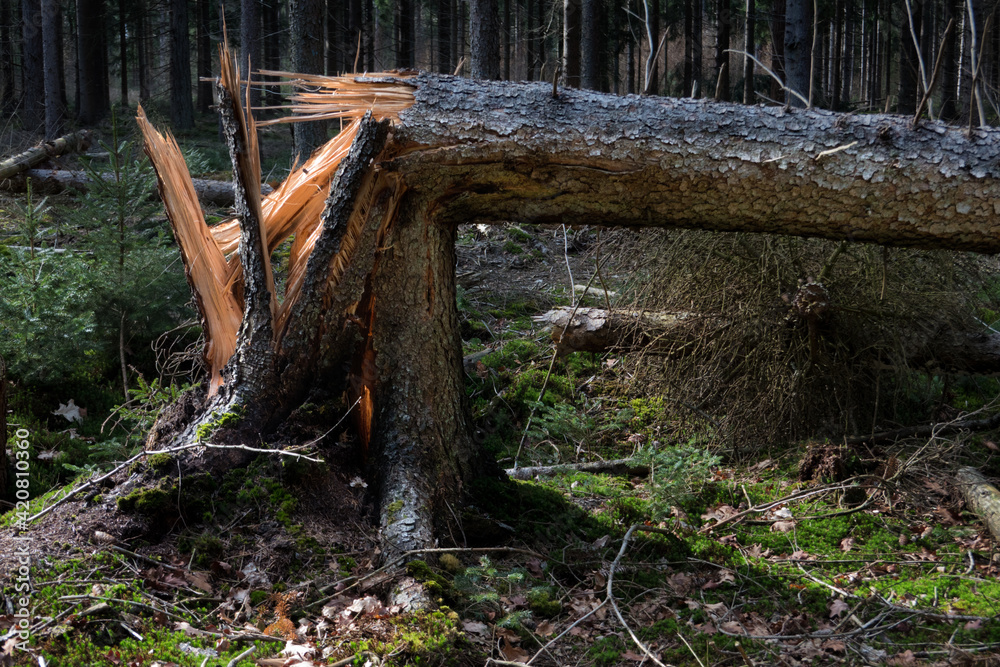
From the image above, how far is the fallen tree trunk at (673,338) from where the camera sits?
5.00m

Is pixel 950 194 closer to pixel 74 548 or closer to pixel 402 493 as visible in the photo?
pixel 402 493

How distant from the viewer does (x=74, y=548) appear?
276cm

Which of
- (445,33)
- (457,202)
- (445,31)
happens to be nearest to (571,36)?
(457,202)

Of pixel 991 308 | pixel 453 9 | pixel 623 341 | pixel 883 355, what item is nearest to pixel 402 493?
pixel 623 341

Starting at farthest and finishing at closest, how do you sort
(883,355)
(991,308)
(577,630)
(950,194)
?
(991,308) < (883,355) < (950,194) < (577,630)

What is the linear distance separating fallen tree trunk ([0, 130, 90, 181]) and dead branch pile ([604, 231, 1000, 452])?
929cm

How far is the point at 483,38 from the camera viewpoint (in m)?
10.4

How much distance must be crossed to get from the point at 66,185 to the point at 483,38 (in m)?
6.34

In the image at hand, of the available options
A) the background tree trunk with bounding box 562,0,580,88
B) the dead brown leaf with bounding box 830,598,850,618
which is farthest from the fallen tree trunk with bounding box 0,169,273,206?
the dead brown leaf with bounding box 830,598,850,618

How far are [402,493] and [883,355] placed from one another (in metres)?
3.69

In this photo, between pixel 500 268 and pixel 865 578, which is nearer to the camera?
pixel 865 578

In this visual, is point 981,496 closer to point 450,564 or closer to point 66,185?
point 450,564

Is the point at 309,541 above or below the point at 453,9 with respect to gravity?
below

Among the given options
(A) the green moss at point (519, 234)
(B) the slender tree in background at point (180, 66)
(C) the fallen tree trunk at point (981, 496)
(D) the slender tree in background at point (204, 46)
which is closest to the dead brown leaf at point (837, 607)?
(C) the fallen tree trunk at point (981, 496)
